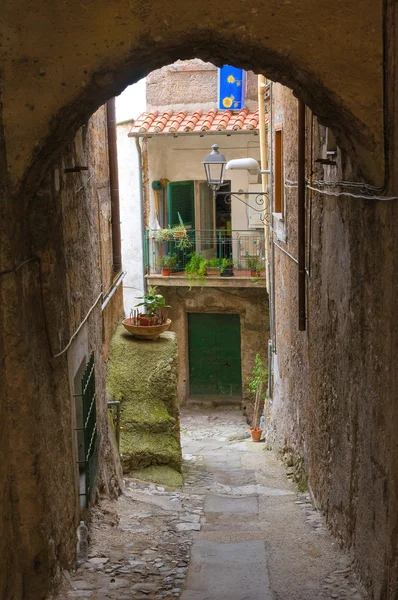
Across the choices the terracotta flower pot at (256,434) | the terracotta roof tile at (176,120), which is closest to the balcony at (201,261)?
the terracotta roof tile at (176,120)

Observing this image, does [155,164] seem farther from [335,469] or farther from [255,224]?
[335,469]

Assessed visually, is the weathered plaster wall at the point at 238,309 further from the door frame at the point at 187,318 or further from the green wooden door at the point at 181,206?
the green wooden door at the point at 181,206

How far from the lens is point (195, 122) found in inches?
626

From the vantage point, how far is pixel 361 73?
4.18m

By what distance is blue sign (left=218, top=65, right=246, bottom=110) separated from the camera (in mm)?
16219

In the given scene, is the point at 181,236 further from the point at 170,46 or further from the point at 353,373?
the point at 170,46

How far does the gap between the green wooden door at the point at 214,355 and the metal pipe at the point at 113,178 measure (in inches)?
265

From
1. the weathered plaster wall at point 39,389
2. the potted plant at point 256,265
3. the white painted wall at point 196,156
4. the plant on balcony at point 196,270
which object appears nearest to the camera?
the weathered plaster wall at point 39,389

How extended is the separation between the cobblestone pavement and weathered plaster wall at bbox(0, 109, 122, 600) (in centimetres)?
53

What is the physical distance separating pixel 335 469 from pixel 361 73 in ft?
11.0

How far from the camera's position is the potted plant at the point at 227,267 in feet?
53.6

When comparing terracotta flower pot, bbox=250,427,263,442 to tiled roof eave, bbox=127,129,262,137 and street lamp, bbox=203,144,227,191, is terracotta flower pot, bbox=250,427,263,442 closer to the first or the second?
street lamp, bbox=203,144,227,191

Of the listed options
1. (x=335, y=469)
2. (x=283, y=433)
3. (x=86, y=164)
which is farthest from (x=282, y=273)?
(x=335, y=469)

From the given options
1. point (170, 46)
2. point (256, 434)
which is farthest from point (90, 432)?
point (256, 434)
